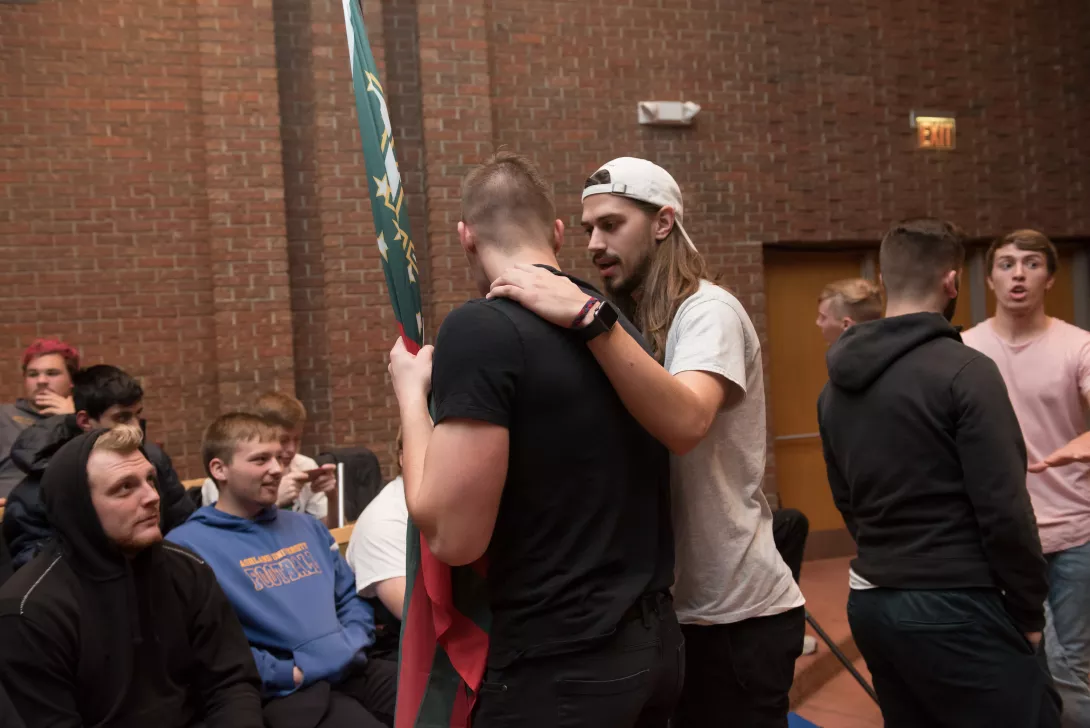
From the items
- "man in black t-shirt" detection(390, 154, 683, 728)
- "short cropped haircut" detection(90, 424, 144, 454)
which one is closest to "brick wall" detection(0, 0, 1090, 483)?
"short cropped haircut" detection(90, 424, 144, 454)

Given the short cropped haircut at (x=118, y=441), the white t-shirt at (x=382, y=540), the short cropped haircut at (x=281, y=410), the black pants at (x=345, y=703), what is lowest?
the black pants at (x=345, y=703)

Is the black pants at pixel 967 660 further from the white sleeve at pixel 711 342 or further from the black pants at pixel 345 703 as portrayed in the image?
the black pants at pixel 345 703

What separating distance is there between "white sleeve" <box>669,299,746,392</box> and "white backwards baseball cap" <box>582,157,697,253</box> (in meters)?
0.20

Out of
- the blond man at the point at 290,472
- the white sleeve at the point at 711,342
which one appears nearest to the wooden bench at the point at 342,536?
Answer: the blond man at the point at 290,472

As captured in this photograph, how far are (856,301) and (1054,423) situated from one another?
1431 mm

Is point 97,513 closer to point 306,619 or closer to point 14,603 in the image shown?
point 14,603

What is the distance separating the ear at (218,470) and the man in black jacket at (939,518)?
2150 mm

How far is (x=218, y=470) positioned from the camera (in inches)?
136

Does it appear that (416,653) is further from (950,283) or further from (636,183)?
(950,283)

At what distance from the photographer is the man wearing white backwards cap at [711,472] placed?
1913 millimetres

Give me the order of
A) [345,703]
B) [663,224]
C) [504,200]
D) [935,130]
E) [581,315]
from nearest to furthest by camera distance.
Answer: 1. [581,315]
2. [504,200]
3. [663,224]
4. [345,703]
5. [935,130]

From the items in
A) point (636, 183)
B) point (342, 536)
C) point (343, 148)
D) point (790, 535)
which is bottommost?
point (790, 535)

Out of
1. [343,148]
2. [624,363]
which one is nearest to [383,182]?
[624,363]

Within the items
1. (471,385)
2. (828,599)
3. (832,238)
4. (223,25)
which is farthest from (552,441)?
(832,238)
